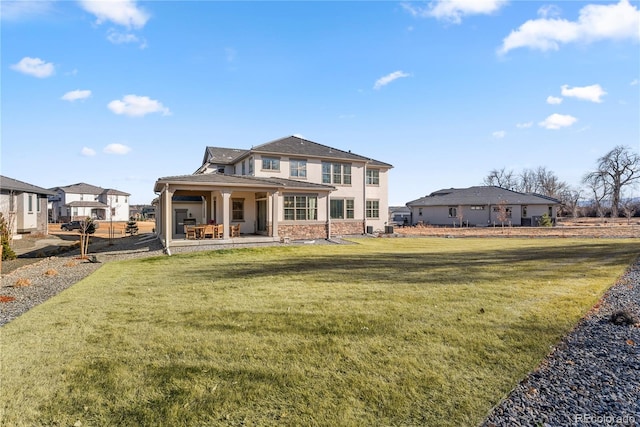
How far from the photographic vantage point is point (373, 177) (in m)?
28.2

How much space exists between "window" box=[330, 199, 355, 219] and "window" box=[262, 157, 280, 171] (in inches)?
188

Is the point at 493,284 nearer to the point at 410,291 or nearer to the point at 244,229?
the point at 410,291

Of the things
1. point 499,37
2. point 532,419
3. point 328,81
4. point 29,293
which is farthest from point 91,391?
point 328,81

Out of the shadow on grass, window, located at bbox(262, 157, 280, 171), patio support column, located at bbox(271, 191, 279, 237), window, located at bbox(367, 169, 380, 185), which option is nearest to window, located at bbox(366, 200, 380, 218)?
window, located at bbox(367, 169, 380, 185)

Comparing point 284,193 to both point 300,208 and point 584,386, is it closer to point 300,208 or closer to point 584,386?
point 300,208

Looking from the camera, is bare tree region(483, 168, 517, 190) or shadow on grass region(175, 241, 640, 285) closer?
shadow on grass region(175, 241, 640, 285)

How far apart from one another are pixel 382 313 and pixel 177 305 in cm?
404

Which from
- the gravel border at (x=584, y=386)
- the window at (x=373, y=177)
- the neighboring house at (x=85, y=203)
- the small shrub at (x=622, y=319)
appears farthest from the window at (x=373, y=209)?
the neighboring house at (x=85, y=203)

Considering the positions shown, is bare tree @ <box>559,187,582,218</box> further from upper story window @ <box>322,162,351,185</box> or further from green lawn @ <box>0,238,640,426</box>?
green lawn @ <box>0,238,640,426</box>

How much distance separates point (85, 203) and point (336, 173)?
2288 inches

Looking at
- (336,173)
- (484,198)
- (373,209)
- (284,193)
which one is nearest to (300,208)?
(284,193)

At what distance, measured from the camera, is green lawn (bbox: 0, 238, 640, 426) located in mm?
3209

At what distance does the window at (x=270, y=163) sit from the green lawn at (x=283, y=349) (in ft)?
48.1

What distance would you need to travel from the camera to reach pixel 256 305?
673 centimetres
